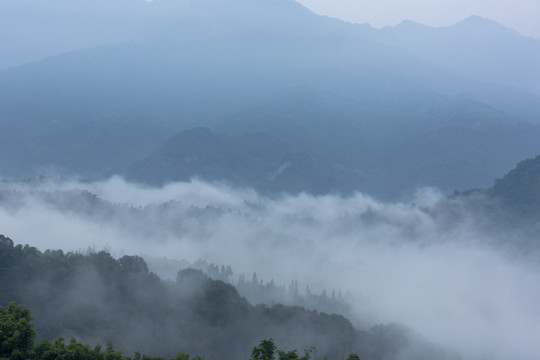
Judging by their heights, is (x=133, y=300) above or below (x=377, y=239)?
below

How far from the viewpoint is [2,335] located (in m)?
21.0

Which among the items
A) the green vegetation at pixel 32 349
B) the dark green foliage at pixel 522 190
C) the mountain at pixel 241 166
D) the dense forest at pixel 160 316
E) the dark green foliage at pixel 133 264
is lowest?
the green vegetation at pixel 32 349

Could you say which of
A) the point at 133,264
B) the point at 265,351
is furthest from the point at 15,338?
the point at 133,264

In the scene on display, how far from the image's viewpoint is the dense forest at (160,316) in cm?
A: 3903

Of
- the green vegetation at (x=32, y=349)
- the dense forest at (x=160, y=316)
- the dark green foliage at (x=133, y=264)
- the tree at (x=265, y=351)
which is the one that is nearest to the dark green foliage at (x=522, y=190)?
the dense forest at (x=160, y=316)

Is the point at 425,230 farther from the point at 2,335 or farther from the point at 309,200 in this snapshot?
the point at 2,335

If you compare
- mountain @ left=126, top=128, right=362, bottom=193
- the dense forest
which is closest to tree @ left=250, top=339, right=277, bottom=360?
the dense forest

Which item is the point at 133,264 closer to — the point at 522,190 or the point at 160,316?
the point at 160,316

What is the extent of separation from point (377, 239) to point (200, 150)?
84.6 metres

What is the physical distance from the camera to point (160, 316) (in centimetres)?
4172

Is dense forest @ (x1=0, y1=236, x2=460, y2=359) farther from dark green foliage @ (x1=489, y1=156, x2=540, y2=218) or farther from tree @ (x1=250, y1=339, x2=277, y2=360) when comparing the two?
dark green foliage @ (x1=489, y1=156, x2=540, y2=218)

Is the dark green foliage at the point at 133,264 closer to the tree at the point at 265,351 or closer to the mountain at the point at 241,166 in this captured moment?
the tree at the point at 265,351

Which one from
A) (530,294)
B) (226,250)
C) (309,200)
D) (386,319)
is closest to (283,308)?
(386,319)

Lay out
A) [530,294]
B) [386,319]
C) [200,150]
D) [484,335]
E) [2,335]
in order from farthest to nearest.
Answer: [200,150] < [530,294] < [386,319] < [484,335] < [2,335]
